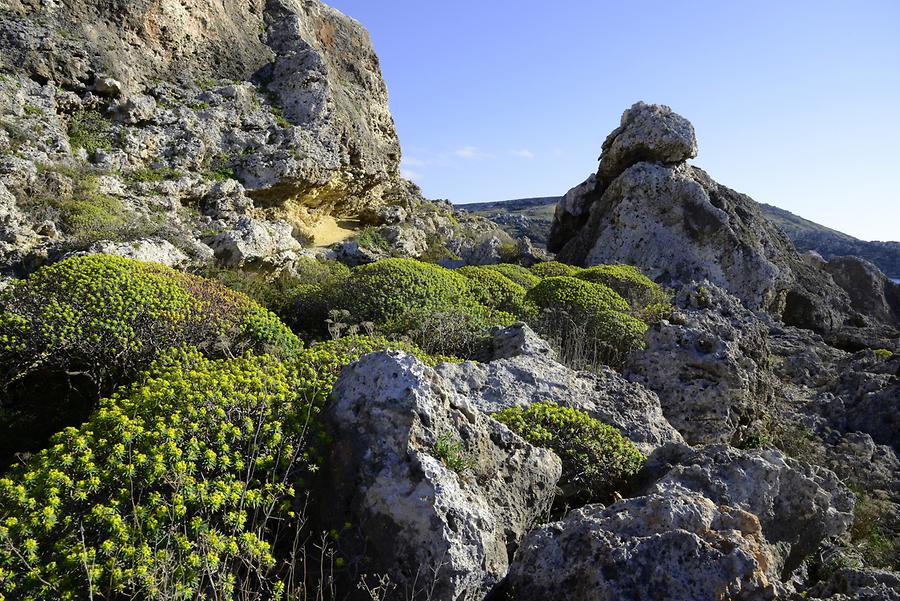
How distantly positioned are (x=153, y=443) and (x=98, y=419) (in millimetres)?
560

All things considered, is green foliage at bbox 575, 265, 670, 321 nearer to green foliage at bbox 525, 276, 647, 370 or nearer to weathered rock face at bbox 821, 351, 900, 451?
green foliage at bbox 525, 276, 647, 370

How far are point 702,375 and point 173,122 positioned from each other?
1443 centimetres

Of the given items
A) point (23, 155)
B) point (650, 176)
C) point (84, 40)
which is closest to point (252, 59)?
point (84, 40)

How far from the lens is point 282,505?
10.3 feet

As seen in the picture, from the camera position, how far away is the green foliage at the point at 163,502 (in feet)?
8.48

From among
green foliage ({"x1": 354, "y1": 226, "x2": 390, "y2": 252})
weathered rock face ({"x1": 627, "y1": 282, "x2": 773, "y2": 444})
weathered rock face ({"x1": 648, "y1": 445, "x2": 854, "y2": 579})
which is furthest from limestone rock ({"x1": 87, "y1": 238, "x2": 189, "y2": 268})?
weathered rock face ({"x1": 648, "y1": 445, "x2": 854, "y2": 579})

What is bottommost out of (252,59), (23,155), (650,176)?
(23,155)

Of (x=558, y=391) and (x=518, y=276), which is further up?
(x=518, y=276)

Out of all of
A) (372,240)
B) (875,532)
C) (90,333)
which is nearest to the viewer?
(90,333)

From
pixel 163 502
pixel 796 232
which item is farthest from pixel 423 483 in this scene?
pixel 796 232

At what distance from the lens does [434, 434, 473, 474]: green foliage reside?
3.32m

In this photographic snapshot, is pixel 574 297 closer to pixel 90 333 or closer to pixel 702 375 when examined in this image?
pixel 702 375

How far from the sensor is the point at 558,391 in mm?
5570

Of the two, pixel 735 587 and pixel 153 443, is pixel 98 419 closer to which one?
pixel 153 443
